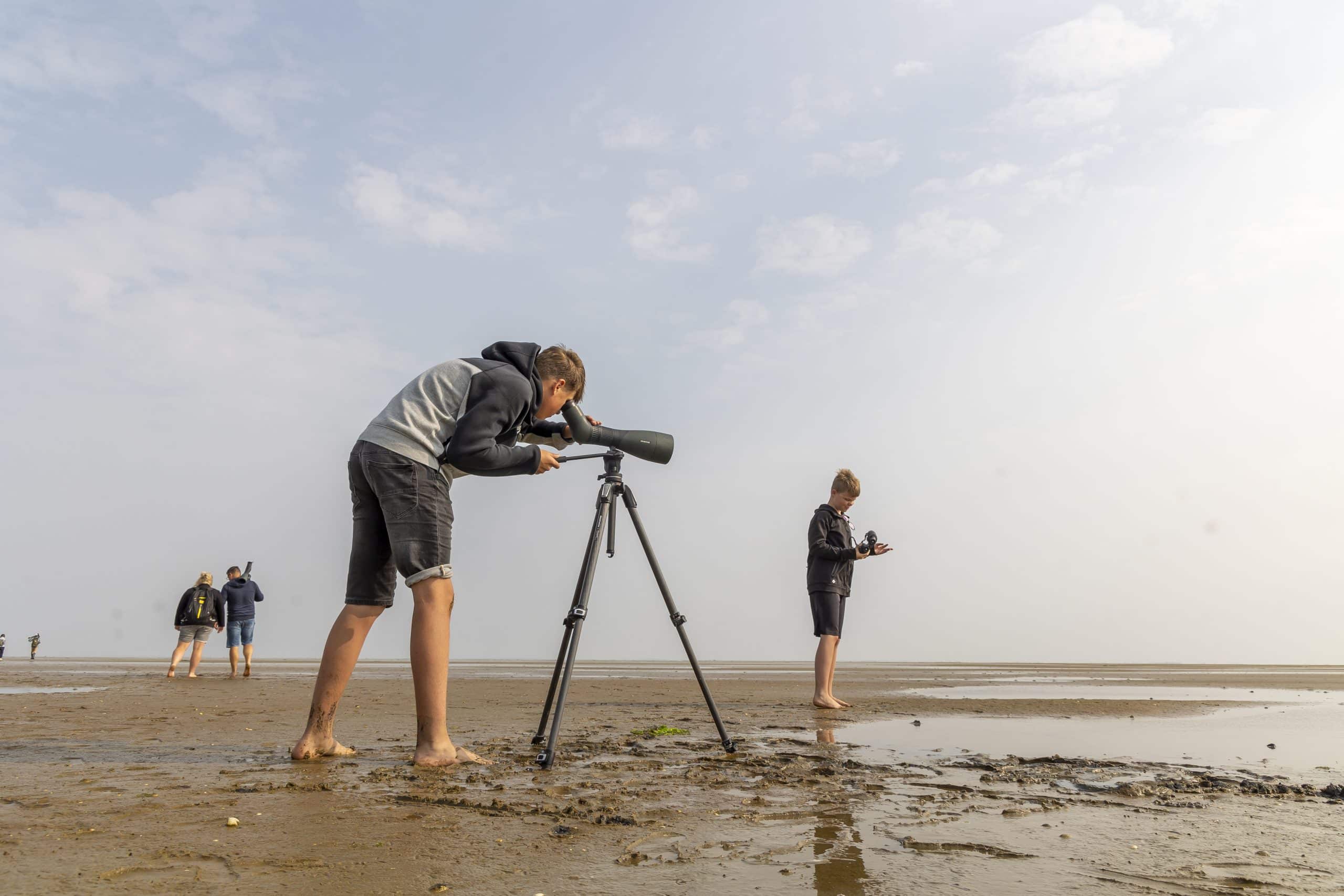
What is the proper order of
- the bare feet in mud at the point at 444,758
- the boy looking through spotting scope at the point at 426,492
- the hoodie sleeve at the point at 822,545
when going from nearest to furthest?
1. the bare feet in mud at the point at 444,758
2. the boy looking through spotting scope at the point at 426,492
3. the hoodie sleeve at the point at 822,545

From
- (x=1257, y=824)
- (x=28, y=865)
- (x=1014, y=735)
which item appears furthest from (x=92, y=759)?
(x=1014, y=735)

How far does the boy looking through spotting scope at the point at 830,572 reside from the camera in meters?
8.12

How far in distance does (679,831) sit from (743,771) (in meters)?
1.35

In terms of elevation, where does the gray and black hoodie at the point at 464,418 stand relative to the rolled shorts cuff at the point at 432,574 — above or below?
above

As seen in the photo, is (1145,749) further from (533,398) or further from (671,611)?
(533,398)

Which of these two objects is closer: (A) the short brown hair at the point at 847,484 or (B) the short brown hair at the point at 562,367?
(B) the short brown hair at the point at 562,367

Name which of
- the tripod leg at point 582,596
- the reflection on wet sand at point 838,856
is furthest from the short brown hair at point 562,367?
the reflection on wet sand at point 838,856

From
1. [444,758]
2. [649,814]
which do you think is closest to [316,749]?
[444,758]

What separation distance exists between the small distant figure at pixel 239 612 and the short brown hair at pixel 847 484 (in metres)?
11.5

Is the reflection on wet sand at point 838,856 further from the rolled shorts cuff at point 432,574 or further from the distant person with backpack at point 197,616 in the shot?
the distant person with backpack at point 197,616

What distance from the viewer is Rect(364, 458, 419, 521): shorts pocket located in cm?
422

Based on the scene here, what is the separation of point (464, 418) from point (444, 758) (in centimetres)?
166

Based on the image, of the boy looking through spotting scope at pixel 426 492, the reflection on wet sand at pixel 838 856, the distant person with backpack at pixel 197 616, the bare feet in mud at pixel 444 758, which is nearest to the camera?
the reflection on wet sand at pixel 838 856

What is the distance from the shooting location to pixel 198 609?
14680mm
